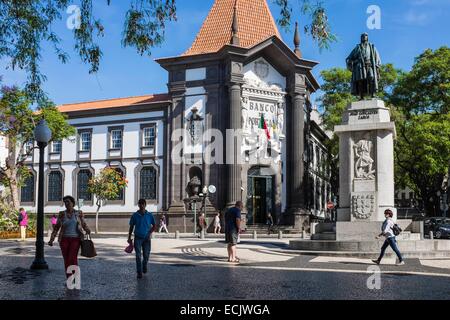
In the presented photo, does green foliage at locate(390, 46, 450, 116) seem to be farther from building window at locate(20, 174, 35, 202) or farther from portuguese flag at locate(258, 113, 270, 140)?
building window at locate(20, 174, 35, 202)

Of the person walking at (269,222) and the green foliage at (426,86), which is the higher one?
the green foliage at (426,86)

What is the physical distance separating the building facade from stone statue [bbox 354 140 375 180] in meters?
19.0

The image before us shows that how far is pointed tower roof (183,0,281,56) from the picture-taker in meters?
39.6

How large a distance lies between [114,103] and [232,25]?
11777 millimetres

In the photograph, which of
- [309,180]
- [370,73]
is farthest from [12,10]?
[309,180]

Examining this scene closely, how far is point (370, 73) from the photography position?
18.5 metres

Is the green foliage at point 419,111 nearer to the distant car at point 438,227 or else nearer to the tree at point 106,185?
the distant car at point 438,227

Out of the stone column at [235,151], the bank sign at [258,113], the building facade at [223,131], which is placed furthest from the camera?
the bank sign at [258,113]

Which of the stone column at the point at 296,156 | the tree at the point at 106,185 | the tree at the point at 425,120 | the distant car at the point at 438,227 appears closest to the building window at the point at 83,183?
the tree at the point at 106,185

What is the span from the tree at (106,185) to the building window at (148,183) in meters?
1.54

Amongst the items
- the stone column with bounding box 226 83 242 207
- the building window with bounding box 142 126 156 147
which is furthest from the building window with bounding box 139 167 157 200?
the stone column with bounding box 226 83 242 207

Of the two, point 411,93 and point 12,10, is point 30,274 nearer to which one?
point 12,10

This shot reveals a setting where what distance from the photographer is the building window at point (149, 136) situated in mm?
40531

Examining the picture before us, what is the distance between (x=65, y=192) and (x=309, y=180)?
19.1 meters
